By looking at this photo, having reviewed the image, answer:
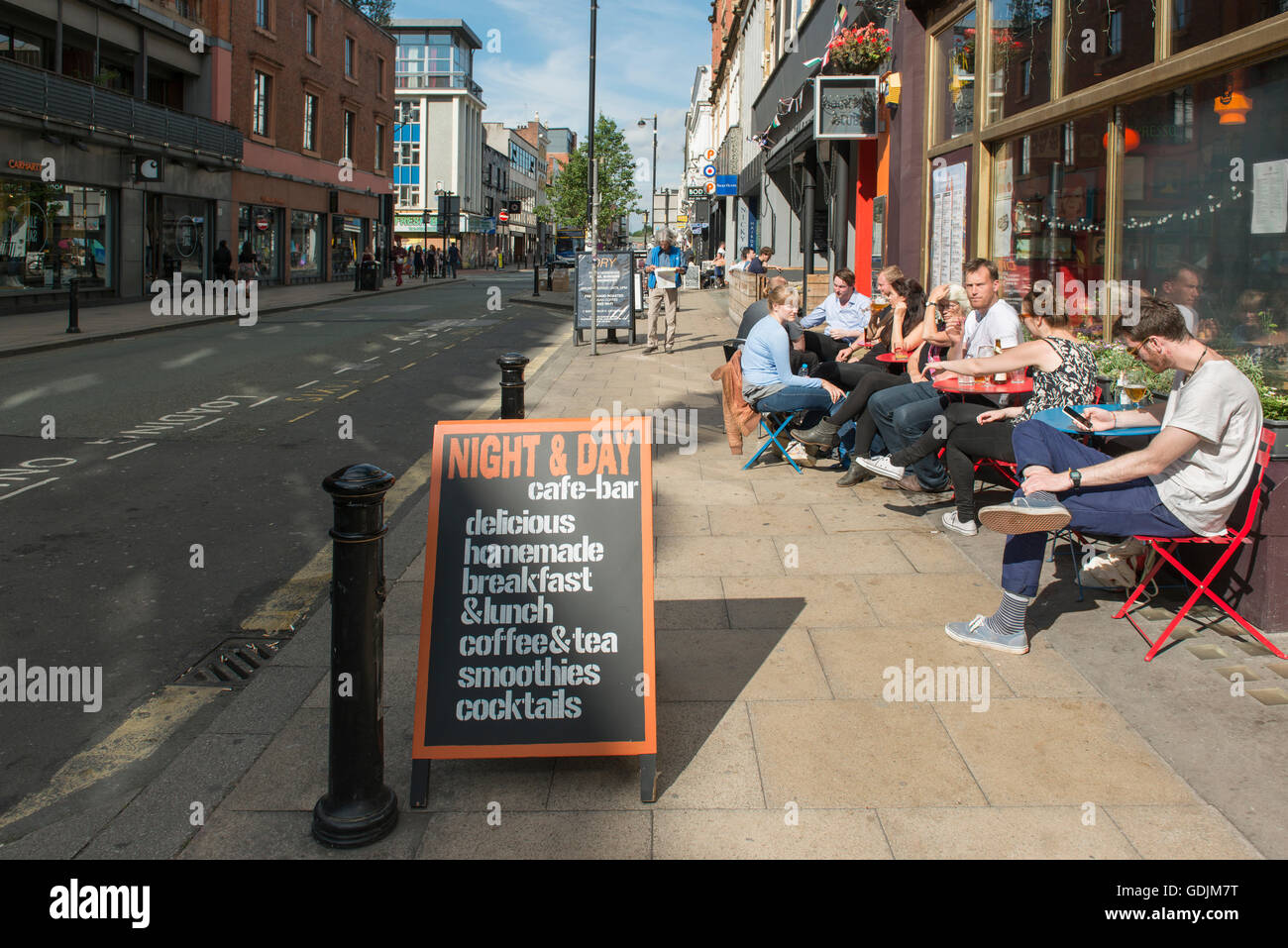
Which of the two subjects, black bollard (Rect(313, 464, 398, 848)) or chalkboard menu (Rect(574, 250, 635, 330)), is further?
chalkboard menu (Rect(574, 250, 635, 330))

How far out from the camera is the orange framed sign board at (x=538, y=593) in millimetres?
3607

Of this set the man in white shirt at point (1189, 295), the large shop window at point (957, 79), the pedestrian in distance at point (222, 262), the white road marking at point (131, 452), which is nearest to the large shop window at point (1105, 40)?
the man in white shirt at point (1189, 295)

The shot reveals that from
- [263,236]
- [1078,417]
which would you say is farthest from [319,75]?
[1078,417]

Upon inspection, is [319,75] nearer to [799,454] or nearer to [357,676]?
[799,454]

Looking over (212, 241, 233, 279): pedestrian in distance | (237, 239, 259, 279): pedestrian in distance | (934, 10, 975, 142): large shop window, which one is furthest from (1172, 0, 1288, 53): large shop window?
(237, 239, 259, 279): pedestrian in distance

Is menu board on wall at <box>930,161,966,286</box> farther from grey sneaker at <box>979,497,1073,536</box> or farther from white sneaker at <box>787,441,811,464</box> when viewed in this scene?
grey sneaker at <box>979,497,1073,536</box>

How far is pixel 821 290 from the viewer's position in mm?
17906

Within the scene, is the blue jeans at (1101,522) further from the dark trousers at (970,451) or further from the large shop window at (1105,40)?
the large shop window at (1105,40)

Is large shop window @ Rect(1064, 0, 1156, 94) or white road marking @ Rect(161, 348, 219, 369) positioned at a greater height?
large shop window @ Rect(1064, 0, 1156, 94)

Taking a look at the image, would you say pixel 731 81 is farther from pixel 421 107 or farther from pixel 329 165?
pixel 421 107

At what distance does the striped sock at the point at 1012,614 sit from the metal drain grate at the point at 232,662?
3273 millimetres

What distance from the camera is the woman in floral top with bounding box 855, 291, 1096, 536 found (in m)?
6.21

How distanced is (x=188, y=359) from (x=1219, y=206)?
14589mm

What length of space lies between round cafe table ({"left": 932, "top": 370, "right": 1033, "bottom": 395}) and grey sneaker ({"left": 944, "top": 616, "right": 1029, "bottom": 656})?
1876 millimetres
